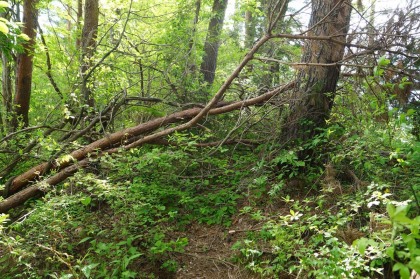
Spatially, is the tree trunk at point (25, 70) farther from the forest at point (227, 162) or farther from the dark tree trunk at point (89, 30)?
the dark tree trunk at point (89, 30)

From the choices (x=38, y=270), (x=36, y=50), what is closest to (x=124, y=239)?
(x=38, y=270)

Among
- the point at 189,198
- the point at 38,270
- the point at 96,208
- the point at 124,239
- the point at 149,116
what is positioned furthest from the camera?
the point at 149,116

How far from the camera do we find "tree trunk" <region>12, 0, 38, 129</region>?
6656 mm

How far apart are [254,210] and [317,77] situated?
226 centimetres

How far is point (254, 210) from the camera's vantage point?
4418 millimetres

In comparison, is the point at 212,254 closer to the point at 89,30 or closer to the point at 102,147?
the point at 102,147

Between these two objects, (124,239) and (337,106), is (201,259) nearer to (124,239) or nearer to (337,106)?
(124,239)

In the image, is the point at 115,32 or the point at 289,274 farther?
the point at 115,32

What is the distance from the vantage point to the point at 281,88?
521 centimetres

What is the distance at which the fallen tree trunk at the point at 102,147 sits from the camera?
4.64 meters

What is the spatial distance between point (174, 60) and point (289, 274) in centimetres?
516

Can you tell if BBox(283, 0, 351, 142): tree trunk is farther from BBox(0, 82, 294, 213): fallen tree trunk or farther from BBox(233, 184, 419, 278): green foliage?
BBox(233, 184, 419, 278): green foliage

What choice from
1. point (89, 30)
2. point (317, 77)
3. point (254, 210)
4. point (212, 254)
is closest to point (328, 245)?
point (254, 210)

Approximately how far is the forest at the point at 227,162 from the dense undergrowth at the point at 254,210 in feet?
0.08
